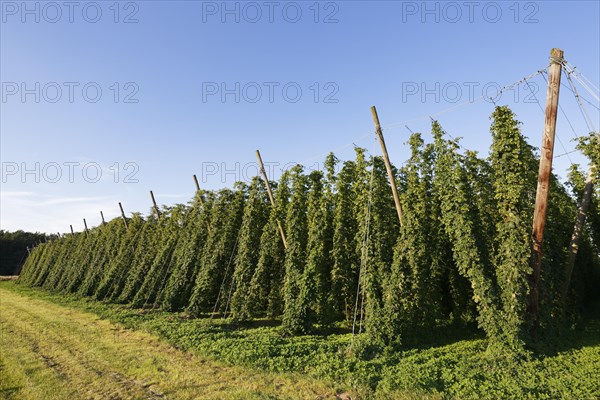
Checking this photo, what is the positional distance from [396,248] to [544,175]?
5.20m

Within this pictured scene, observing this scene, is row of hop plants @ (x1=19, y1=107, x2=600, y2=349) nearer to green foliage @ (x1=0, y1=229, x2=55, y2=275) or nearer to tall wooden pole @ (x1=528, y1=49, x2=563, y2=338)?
tall wooden pole @ (x1=528, y1=49, x2=563, y2=338)

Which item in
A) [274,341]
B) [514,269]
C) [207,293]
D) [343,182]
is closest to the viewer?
[514,269]

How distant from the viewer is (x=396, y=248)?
12508 mm

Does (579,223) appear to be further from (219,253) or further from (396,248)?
(219,253)

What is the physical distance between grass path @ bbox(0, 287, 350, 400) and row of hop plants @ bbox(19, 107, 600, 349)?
4.76 m

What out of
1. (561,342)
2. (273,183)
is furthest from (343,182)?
(561,342)

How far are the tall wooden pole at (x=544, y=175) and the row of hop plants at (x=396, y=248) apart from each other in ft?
1.20

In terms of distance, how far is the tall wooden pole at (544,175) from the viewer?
32.6ft

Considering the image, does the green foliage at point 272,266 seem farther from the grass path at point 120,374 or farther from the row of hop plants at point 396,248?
the grass path at point 120,374

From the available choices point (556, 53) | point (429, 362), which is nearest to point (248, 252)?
point (429, 362)

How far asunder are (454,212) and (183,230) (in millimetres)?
19559

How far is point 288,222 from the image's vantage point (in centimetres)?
1630

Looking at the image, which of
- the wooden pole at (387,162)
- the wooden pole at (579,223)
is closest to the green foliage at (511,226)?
the wooden pole at (387,162)

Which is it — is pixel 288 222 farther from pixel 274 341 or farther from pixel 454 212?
pixel 454 212
